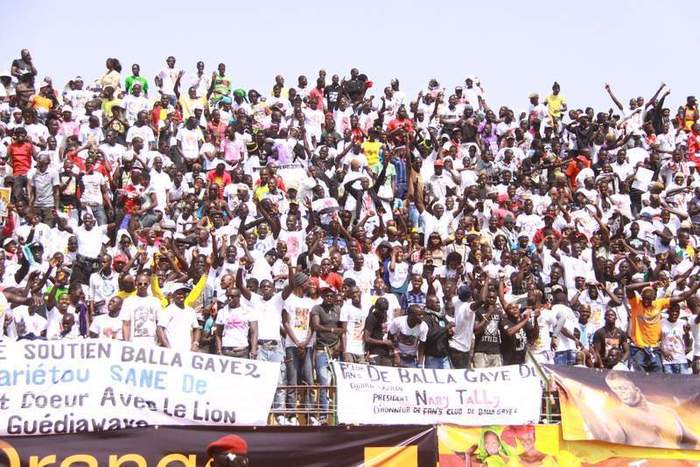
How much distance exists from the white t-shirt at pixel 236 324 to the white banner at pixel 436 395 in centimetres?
242

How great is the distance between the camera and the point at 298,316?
51.0 feet

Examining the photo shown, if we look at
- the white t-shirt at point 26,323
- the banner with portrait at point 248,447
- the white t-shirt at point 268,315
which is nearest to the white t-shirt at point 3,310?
the white t-shirt at point 26,323

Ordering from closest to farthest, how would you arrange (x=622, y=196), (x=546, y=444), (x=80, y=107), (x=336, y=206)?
(x=546, y=444), (x=336, y=206), (x=622, y=196), (x=80, y=107)

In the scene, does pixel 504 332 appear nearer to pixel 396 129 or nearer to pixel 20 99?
pixel 396 129

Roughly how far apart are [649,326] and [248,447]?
6765 mm

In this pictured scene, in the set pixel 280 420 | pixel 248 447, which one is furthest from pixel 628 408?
pixel 248 447

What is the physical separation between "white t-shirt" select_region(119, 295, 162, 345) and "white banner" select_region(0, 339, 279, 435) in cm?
220

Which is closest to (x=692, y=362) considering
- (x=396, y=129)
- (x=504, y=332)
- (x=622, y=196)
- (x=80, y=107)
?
(x=504, y=332)

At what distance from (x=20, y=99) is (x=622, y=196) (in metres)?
11.5

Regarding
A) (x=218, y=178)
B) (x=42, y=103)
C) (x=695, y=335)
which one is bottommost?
(x=695, y=335)

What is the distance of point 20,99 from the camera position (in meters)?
24.2

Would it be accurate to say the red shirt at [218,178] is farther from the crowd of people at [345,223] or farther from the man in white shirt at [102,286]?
the man in white shirt at [102,286]

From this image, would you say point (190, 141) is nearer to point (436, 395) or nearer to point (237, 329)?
point (237, 329)

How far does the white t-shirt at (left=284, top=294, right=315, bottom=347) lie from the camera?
1543cm
